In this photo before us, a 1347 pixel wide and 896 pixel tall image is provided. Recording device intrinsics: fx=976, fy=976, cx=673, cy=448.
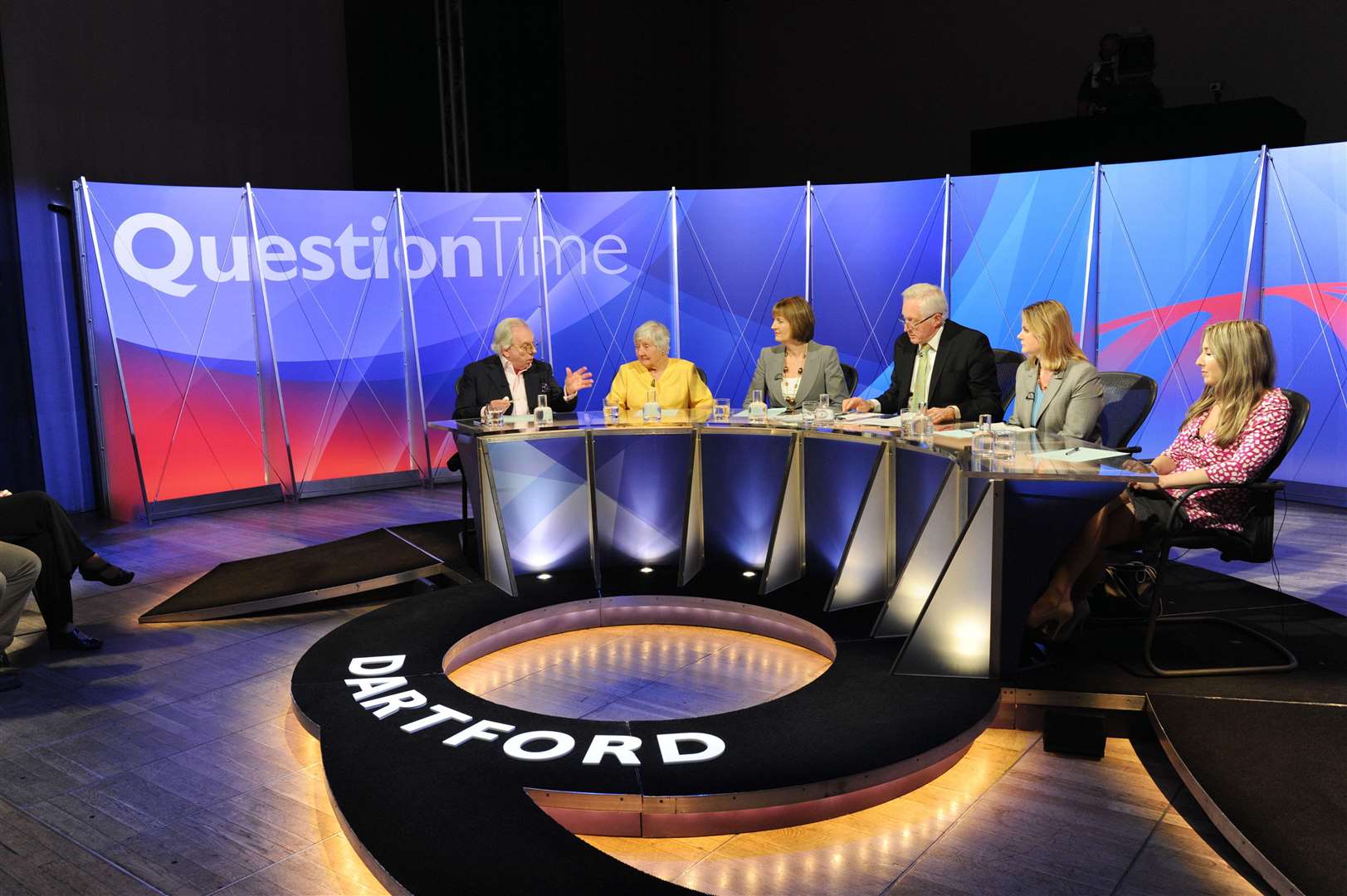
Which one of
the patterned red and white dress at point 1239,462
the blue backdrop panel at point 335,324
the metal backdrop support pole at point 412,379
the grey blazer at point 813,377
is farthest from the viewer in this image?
the metal backdrop support pole at point 412,379

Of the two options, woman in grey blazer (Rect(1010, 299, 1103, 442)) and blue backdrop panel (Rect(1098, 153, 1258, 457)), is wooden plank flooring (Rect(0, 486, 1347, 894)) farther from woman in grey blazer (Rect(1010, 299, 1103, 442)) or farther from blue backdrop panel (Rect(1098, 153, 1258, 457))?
blue backdrop panel (Rect(1098, 153, 1258, 457))

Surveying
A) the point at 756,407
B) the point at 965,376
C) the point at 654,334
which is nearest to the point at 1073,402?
the point at 965,376

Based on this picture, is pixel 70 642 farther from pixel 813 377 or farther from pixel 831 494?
pixel 813 377

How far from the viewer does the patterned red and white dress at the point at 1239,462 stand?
3.21 m

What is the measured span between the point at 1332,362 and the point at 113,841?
6.55m

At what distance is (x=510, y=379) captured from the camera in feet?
17.2

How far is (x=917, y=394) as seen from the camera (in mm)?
4535

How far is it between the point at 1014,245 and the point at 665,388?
10.3 feet

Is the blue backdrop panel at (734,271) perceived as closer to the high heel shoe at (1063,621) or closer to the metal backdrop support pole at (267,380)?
the metal backdrop support pole at (267,380)

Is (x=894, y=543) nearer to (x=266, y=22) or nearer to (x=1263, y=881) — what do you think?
(x=1263, y=881)

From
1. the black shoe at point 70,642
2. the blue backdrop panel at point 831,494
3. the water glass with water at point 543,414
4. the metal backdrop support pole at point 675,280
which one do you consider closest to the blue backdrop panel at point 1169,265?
the metal backdrop support pole at point 675,280

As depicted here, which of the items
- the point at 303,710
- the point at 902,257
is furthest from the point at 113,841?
the point at 902,257

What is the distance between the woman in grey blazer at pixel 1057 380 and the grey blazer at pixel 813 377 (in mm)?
1014

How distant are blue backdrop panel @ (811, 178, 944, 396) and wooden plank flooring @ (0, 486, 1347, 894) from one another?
392cm
